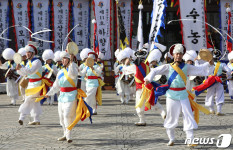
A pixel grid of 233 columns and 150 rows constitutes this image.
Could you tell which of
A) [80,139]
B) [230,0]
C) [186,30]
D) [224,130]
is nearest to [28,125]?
[80,139]

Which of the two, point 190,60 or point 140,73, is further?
point 190,60

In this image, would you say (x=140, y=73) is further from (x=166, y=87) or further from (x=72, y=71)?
(x=72, y=71)

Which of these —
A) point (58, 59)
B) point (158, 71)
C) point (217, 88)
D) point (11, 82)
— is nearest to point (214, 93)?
point (217, 88)

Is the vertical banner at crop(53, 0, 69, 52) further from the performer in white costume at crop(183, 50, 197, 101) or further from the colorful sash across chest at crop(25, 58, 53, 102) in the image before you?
the colorful sash across chest at crop(25, 58, 53, 102)

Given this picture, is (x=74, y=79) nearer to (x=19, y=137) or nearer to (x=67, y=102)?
(x=67, y=102)

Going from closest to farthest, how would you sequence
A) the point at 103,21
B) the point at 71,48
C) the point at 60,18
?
the point at 71,48 → the point at 103,21 → the point at 60,18

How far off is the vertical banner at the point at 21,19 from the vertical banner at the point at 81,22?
2416 millimetres

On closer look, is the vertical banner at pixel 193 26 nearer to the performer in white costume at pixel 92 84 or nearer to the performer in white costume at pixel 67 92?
the performer in white costume at pixel 92 84

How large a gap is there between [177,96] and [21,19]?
13.5 m

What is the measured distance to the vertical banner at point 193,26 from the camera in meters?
14.2

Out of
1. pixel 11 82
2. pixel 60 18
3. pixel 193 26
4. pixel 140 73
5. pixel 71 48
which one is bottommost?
pixel 11 82

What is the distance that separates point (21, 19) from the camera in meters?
18.2

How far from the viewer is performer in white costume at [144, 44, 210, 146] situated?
20.8 feet

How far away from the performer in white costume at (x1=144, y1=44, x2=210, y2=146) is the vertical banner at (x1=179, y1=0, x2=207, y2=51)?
7.82 metres
